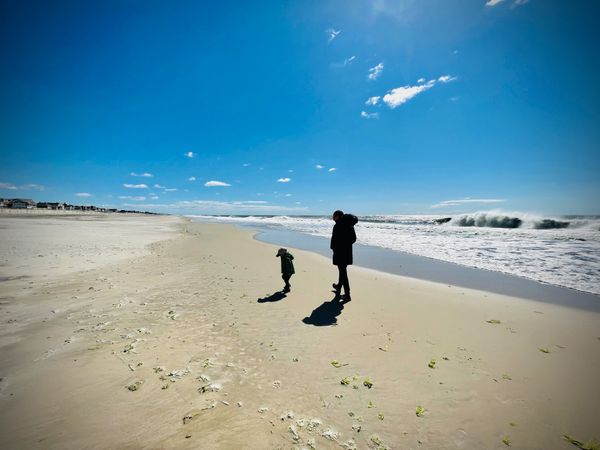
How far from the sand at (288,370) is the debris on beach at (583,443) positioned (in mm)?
73

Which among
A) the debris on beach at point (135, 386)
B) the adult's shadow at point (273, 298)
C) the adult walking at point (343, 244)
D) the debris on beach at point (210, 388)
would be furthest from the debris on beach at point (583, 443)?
the adult's shadow at point (273, 298)

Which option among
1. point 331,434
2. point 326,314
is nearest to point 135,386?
point 331,434

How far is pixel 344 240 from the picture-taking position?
828 cm

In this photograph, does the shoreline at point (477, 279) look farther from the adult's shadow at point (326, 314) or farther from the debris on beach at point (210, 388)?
the debris on beach at point (210, 388)

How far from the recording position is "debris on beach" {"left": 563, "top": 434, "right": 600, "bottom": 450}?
2.98m

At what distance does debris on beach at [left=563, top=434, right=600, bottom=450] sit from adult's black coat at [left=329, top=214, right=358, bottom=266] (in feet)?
17.9

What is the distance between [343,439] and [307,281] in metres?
7.26

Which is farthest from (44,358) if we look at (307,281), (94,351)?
(307,281)

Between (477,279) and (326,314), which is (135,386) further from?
(477,279)

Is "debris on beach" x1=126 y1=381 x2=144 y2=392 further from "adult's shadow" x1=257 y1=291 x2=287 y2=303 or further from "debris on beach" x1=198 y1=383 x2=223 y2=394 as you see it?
"adult's shadow" x1=257 y1=291 x2=287 y2=303

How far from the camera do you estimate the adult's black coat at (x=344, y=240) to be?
8.19m

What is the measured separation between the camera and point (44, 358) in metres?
4.35

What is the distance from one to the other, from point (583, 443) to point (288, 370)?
3.69m

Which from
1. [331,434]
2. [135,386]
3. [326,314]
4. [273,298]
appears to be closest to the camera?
[331,434]
